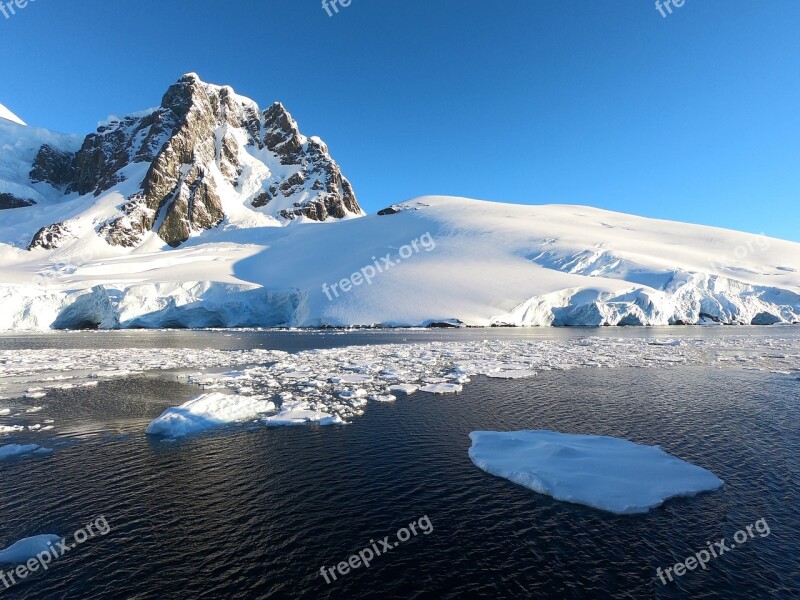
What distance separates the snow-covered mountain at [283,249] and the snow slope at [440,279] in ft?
1.18

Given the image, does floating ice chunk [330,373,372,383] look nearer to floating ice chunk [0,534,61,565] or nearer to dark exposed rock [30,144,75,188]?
floating ice chunk [0,534,61,565]

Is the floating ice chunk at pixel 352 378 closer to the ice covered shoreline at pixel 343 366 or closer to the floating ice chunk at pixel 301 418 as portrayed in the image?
the ice covered shoreline at pixel 343 366

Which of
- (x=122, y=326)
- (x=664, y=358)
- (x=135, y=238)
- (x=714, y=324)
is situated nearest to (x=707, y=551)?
(x=664, y=358)

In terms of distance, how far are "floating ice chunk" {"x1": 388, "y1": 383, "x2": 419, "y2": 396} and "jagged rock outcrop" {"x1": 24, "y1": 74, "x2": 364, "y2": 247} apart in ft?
466

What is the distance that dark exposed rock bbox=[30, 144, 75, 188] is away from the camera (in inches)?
6754

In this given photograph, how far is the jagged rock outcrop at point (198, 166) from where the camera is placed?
14350 centimetres

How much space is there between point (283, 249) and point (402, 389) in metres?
98.5

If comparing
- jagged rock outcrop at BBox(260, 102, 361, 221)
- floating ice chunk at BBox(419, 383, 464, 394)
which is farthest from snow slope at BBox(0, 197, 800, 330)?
jagged rock outcrop at BBox(260, 102, 361, 221)

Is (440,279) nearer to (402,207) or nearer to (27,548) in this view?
(27,548)

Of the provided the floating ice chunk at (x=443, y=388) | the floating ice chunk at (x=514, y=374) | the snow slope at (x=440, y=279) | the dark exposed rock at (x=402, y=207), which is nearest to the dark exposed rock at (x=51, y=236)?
the snow slope at (x=440, y=279)

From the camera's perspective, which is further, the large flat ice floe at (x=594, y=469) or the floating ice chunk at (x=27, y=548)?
the large flat ice floe at (x=594, y=469)

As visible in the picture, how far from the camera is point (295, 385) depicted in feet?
74.2

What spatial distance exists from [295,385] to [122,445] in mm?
9660

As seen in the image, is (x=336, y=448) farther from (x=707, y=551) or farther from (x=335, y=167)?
(x=335, y=167)
